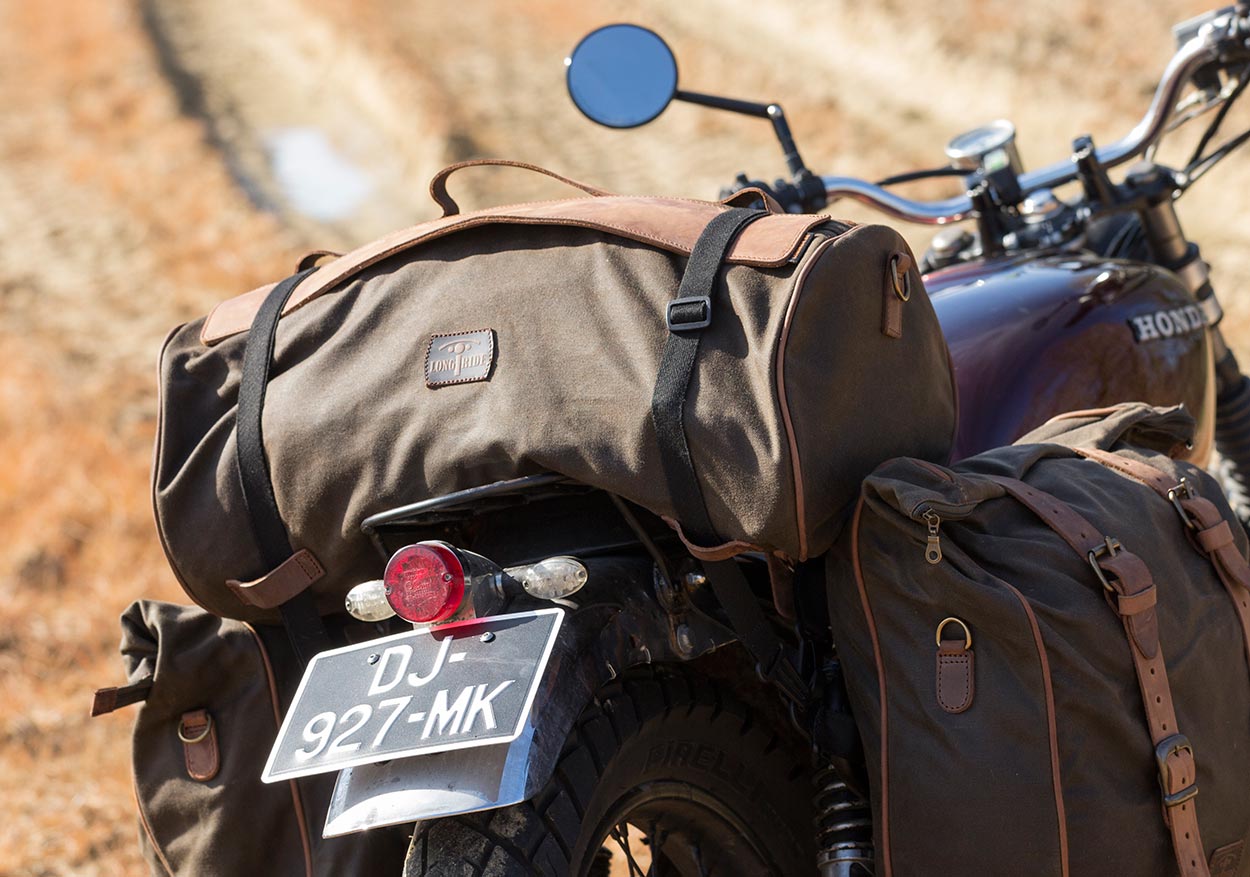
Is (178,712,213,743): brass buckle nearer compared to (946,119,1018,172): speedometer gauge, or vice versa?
(178,712,213,743): brass buckle

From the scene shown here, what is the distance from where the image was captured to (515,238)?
1829 millimetres

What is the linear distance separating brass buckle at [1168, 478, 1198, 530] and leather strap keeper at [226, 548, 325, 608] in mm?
1213

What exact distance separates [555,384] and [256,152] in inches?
555

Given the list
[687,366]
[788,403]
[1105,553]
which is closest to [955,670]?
[1105,553]

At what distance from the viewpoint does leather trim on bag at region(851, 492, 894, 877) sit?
1.65 meters

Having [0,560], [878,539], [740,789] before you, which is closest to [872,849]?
[740,789]

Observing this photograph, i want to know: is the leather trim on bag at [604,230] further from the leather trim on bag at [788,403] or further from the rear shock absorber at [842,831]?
the rear shock absorber at [842,831]

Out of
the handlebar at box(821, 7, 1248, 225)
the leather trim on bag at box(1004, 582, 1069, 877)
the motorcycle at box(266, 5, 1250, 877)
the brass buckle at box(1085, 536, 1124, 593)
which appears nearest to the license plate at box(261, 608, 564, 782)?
the motorcycle at box(266, 5, 1250, 877)

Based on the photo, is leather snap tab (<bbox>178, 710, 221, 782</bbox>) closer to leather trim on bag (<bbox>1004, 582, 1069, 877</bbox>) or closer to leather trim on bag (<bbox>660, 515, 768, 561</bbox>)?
leather trim on bag (<bbox>660, 515, 768, 561</bbox>)

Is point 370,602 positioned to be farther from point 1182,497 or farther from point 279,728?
point 1182,497

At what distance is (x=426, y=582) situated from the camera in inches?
60.0

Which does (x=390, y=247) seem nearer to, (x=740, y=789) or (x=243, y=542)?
(x=243, y=542)

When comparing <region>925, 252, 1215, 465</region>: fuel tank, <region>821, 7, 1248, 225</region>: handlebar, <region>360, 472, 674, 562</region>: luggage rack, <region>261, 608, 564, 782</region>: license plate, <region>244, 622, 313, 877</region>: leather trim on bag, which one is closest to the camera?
<region>261, 608, 564, 782</region>: license plate

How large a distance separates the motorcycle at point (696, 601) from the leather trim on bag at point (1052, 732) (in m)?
0.27
